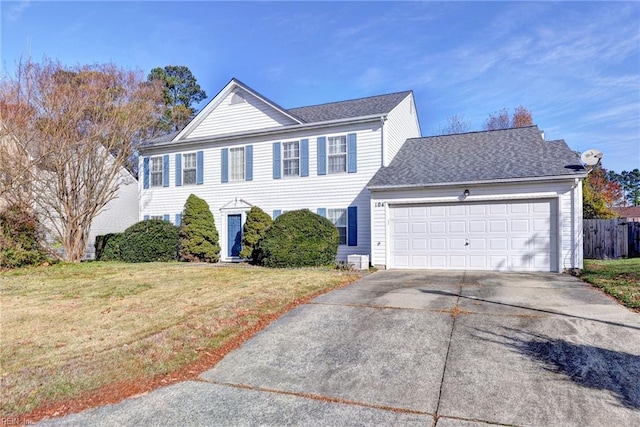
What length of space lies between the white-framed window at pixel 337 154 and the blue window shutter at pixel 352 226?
156 cm

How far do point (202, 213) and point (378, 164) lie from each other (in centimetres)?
732

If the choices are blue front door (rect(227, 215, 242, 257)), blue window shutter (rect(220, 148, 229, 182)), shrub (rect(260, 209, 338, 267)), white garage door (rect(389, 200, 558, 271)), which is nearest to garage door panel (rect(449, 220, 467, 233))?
white garage door (rect(389, 200, 558, 271))

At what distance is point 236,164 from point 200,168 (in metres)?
1.77

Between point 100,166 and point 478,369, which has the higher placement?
point 100,166

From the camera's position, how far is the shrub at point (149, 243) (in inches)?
582

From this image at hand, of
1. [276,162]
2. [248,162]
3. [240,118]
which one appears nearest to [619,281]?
[276,162]

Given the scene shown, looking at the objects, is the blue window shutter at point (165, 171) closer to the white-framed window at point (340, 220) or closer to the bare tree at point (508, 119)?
the white-framed window at point (340, 220)

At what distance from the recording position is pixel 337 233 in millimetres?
12859

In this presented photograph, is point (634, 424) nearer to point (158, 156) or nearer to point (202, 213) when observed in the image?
point (202, 213)

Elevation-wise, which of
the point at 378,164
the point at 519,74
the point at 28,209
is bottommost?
the point at 28,209

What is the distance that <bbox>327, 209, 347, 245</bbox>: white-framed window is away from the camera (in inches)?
541

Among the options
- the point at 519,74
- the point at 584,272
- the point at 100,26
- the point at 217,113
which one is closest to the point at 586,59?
the point at 519,74

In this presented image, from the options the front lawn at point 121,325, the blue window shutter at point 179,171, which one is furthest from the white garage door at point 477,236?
the blue window shutter at point 179,171

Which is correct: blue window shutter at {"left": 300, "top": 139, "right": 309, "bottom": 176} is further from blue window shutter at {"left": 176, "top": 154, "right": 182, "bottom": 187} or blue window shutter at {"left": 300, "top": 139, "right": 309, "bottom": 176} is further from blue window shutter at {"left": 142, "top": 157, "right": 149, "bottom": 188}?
blue window shutter at {"left": 142, "top": 157, "right": 149, "bottom": 188}
